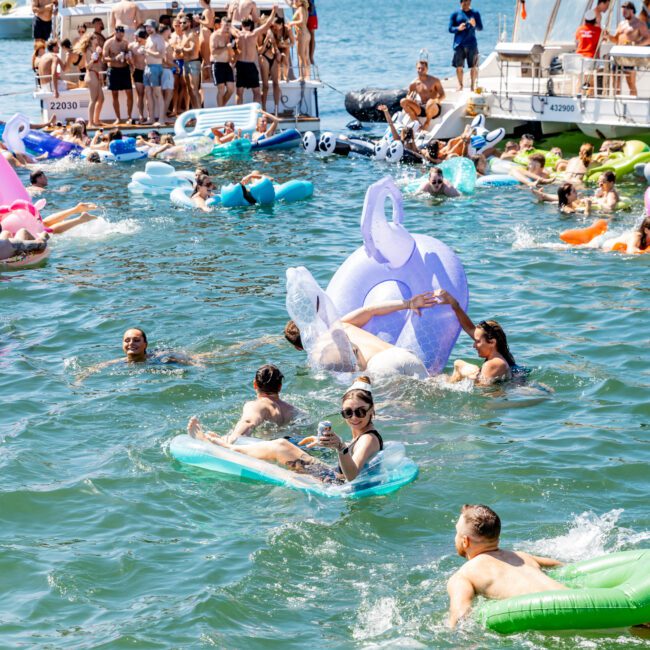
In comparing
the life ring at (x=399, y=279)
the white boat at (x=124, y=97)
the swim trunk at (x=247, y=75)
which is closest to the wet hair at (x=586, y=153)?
the white boat at (x=124, y=97)

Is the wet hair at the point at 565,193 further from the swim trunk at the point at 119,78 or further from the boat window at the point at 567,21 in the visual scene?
the swim trunk at the point at 119,78

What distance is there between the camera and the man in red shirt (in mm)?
19625

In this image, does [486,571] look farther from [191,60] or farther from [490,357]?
[191,60]

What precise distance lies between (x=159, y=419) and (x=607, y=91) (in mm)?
13335

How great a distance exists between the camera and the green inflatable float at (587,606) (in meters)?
5.09

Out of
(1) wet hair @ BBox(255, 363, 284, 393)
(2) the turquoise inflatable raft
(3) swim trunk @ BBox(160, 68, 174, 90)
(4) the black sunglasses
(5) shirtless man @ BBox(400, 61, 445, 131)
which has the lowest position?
(2) the turquoise inflatable raft

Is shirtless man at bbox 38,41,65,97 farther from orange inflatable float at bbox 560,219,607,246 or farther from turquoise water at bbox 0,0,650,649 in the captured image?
orange inflatable float at bbox 560,219,607,246

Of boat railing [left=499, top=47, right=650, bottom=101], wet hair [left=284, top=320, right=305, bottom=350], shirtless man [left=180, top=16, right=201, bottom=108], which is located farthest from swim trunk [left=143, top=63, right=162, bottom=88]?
wet hair [left=284, top=320, right=305, bottom=350]

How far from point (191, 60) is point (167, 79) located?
72cm

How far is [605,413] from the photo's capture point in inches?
343

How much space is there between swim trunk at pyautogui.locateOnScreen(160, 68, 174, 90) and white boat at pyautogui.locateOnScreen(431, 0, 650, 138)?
5.50 metres

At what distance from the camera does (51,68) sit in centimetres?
2219

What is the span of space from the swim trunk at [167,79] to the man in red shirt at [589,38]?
815 centimetres

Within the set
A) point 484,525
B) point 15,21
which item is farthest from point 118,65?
point 15,21
